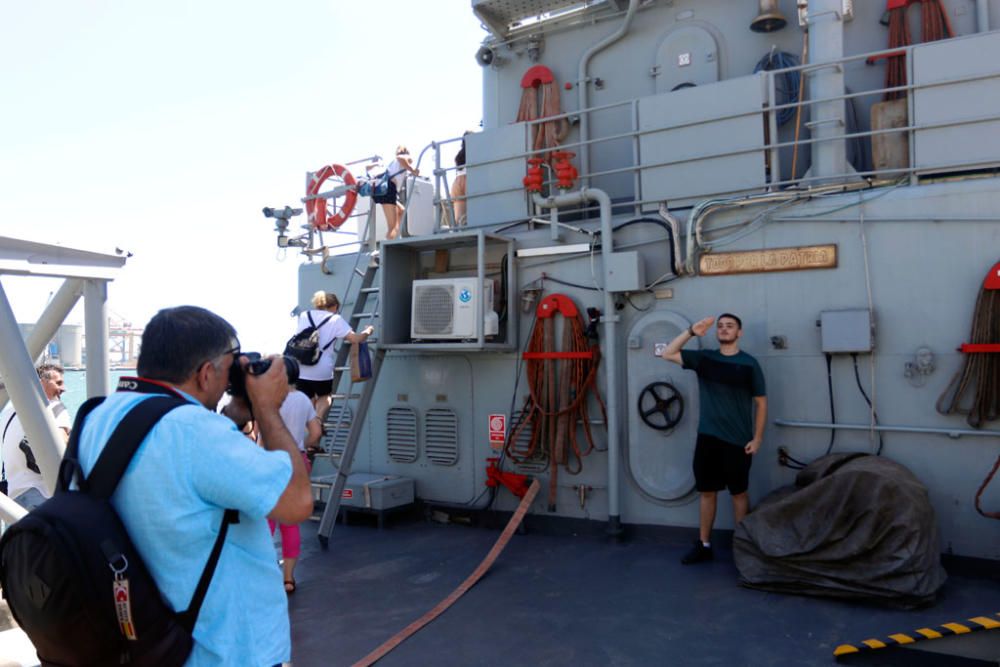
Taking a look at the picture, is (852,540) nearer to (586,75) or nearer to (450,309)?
(450,309)

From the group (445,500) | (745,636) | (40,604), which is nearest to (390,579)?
(445,500)

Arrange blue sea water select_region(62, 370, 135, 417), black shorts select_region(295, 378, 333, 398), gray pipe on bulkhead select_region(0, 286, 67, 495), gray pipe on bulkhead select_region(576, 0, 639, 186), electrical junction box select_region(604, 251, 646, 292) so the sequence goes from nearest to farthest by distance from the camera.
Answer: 1. gray pipe on bulkhead select_region(0, 286, 67, 495)
2. blue sea water select_region(62, 370, 135, 417)
3. electrical junction box select_region(604, 251, 646, 292)
4. black shorts select_region(295, 378, 333, 398)
5. gray pipe on bulkhead select_region(576, 0, 639, 186)

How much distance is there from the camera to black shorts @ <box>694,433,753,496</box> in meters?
5.54

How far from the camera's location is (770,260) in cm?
596

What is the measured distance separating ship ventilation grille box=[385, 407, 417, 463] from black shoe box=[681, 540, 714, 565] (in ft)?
10.1

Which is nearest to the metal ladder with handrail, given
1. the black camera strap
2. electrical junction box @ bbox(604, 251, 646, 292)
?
electrical junction box @ bbox(604, 251, 646, 292)

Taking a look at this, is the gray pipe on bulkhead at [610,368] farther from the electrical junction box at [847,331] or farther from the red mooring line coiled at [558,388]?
the electrical junction box at [847,331]

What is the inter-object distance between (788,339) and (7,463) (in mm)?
5603

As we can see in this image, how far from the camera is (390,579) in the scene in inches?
223

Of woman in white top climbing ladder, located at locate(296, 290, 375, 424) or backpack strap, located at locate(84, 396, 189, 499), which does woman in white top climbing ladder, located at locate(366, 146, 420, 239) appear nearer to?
woman in white top climbing ladder, located at locate(296, 290, 375, 424)

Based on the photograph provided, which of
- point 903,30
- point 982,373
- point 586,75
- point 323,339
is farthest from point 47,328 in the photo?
point 903,30

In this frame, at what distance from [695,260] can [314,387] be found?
3.61 metres

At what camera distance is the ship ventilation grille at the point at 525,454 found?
22.8ft

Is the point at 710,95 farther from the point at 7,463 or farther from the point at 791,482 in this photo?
the point at 7,463
